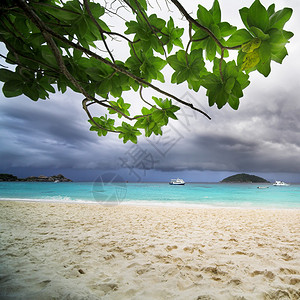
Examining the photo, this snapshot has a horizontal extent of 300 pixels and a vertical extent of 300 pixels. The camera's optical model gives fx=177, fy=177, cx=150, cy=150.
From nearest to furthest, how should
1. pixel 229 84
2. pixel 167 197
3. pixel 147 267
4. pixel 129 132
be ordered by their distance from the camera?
pixel 229 84 < pixel 129 132 < pixel 147 267 < pixel 167 197

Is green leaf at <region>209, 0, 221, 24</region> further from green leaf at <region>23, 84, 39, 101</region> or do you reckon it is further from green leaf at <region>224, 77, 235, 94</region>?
green leaf at <region>23, 84, 39, 101</region>

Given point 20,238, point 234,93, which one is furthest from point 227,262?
point 20,238

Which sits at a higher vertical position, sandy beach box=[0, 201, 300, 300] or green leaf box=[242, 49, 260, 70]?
green leaf box=[242, 49, 260, 70]

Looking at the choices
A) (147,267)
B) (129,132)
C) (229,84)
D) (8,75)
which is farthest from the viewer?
(147,267)

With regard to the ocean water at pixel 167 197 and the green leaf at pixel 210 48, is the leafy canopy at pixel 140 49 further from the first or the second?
the ocean water at pixel 167 197

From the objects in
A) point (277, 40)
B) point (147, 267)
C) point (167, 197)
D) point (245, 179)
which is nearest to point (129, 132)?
point (277, 40)

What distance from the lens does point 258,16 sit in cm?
39

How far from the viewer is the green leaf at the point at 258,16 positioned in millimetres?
381

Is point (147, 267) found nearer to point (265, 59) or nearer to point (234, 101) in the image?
point (234, 101)

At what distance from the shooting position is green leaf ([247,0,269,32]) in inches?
15.0

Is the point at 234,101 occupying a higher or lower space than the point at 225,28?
lower

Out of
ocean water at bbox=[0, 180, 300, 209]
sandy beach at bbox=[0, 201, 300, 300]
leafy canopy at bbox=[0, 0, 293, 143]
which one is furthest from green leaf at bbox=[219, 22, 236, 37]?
ocean water at bbox=[0, 180, 300, 209]

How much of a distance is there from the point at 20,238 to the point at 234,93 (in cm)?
363

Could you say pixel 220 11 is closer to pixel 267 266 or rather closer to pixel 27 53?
pixel 27 53
